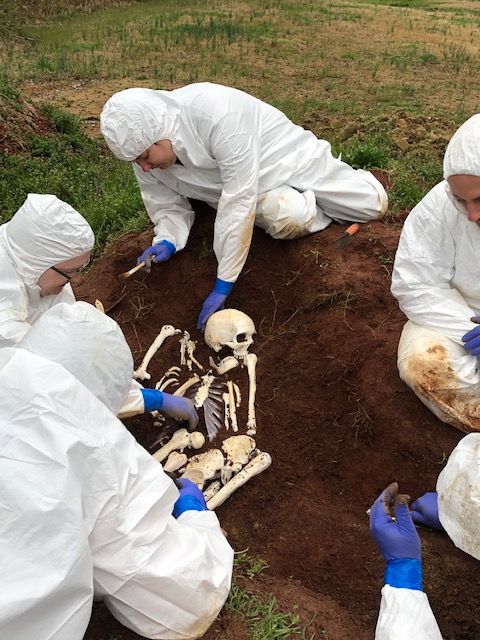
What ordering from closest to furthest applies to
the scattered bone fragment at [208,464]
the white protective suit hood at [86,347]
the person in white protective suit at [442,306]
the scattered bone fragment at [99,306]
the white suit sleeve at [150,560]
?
the white suit sleeve at [150,560] → the white protective suit hood at [86,347] → the person in white protective suit at [442,306] → the scattered bone fragment at [208,464] → the scattered bone fragment at [99,306]

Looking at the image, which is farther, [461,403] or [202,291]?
[202,291]

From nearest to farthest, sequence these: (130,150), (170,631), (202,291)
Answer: (170,631) → (130,150) → (202,291)

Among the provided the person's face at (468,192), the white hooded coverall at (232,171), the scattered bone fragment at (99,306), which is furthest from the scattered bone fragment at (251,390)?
the person's face at (468,192)

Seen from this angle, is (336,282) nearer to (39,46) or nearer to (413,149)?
(413,149)

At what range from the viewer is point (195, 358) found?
434 centimetres

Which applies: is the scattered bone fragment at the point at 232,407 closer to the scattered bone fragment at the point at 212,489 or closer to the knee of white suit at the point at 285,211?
the scattered bone fragment at the point at 212,489

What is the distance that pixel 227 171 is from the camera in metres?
4.15

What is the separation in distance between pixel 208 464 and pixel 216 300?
134 centimetres

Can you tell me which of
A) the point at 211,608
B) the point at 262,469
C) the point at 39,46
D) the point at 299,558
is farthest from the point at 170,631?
the point at 39,46

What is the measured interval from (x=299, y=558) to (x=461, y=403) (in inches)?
47.2

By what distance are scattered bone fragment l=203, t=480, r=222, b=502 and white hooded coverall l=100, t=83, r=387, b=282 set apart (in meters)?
1.57

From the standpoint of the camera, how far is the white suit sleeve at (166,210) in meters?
4.79

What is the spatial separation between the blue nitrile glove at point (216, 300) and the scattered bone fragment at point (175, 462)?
118 cm

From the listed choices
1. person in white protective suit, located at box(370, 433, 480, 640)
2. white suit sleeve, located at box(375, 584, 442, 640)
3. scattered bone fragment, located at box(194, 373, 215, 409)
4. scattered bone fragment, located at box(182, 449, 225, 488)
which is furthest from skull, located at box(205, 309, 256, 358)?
white suit sleeve, located at box(375, 584, 442, 640)
